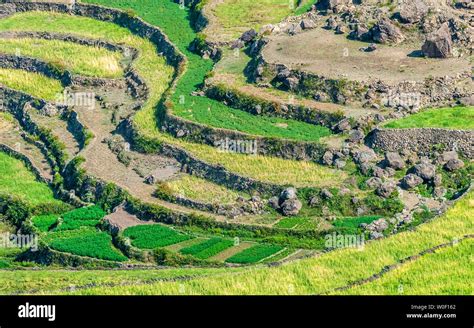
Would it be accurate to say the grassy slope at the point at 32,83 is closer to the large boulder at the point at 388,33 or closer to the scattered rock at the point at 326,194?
the large boulder at the point at 388,33

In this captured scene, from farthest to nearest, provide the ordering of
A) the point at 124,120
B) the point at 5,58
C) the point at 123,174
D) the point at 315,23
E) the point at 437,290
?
the point at 5,58, the point at 315,23, the point at 124,120, the point at 123,174, the point at 437,290

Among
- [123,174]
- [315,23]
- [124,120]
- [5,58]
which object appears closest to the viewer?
[123,174]

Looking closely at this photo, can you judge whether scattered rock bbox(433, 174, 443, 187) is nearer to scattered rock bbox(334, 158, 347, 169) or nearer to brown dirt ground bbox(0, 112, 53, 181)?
scattered rock bbox(334, 158, 347, 169)

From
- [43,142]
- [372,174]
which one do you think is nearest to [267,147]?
[372,174]

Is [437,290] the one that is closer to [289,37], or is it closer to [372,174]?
[372,174]

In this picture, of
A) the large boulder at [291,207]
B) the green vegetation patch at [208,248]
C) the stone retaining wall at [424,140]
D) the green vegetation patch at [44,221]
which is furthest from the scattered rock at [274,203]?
the green vegetation patch at [44,221]
